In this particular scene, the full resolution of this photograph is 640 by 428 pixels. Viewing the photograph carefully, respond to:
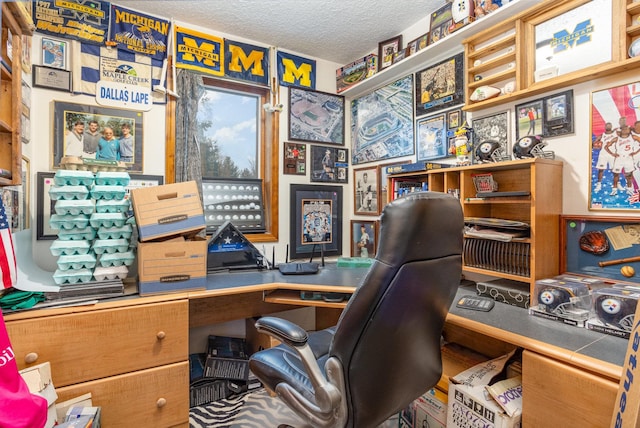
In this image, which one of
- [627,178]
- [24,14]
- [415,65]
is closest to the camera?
[24,14]

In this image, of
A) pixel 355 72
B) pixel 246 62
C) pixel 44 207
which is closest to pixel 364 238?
pixel 355 72

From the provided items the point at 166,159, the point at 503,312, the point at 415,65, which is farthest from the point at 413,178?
the point at 166,159

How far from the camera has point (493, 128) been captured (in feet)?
6.13

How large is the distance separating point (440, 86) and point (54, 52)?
243 centimetres

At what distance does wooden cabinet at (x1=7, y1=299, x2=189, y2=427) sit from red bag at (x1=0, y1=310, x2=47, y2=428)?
398 mm

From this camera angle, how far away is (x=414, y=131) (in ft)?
7.81

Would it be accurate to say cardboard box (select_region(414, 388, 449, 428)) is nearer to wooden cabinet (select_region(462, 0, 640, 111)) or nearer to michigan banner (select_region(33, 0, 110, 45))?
wooden cabinet (select_region(462, 0, 640, 111))

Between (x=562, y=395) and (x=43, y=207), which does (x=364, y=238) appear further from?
(x=43, y=207)

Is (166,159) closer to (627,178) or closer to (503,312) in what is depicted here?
(503,312)

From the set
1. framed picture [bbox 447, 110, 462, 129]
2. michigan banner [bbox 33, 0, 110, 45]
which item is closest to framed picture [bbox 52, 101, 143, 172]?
michigan banner [bbox 33, 0, 110, 45]

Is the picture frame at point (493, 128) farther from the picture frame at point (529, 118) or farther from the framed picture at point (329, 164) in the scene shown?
the framed picture at point (329, 164)

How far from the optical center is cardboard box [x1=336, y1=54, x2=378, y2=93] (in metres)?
2.66

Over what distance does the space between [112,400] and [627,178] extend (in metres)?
2.40

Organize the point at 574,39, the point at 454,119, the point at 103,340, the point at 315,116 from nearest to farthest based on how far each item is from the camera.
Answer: the point at 103,340
the point at 574,39
the point at 454,119
the point at 315,116
